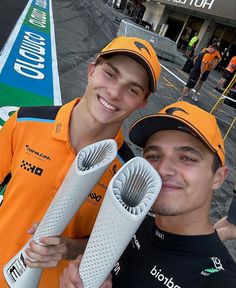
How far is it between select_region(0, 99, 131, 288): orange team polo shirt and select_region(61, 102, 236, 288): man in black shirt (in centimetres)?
33

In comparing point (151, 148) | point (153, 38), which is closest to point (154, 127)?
point (151, 148)

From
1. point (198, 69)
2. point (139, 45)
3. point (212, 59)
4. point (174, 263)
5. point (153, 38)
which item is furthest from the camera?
point (153, 38)

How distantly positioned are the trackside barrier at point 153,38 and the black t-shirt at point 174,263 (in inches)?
711

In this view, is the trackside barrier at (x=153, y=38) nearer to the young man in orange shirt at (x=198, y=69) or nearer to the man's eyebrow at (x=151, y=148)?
the young man in orange shirt at (x=198, y=69)

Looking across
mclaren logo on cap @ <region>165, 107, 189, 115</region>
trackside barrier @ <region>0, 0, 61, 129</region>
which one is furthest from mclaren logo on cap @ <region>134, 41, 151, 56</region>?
trackside barrier @ <region>0, 0, 61, 129</region>

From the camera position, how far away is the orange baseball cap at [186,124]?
166 centimetres

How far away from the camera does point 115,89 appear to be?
179 cm

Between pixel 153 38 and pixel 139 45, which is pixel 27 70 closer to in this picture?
pixel 139 45

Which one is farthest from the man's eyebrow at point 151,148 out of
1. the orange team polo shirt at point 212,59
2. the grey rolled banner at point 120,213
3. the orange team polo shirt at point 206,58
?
the orange team polo shirt at point 212,59

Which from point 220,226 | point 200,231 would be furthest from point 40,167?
point 220,226

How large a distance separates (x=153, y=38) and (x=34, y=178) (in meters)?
19.9

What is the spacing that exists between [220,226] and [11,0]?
15.0 metres

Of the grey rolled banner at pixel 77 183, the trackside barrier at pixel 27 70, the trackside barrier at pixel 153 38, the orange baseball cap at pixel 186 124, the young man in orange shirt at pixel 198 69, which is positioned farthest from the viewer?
the trackside barrier at pixel 153 38

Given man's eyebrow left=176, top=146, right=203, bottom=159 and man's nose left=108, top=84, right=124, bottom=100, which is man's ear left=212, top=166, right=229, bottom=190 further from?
man's nose left=108, top=84, right=124, bottom=100
